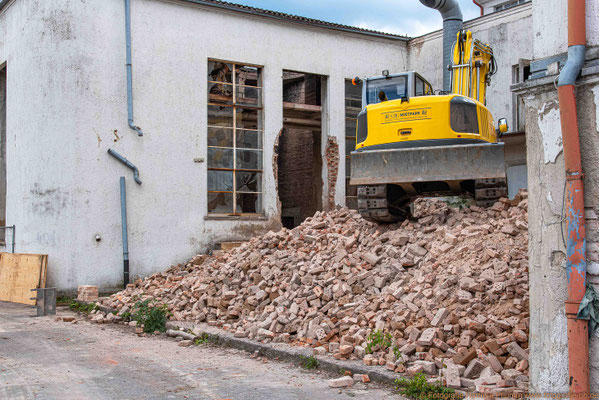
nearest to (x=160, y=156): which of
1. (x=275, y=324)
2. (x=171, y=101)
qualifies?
(x=171, y=101)

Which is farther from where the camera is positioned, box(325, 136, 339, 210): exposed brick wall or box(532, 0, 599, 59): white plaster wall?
box(325, 136, 339, 210): exposed brick wall

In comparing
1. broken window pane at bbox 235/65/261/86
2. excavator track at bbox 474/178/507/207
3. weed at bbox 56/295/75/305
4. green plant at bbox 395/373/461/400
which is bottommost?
weed at bbox 56/295/75/305

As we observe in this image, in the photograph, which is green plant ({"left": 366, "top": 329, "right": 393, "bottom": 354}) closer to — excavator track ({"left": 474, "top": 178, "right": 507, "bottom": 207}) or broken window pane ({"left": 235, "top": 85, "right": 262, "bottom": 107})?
excavator track ({"left": 474, "top": 178, "right": 507, "bottom": 207})

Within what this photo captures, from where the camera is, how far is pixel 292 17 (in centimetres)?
1625

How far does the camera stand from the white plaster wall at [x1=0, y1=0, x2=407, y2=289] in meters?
13.2

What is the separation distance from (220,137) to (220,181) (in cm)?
110

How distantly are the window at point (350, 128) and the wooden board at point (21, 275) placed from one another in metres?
8.18

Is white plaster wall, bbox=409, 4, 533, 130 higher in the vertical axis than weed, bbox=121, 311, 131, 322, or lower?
higher

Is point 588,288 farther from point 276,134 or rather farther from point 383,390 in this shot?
point 276,134

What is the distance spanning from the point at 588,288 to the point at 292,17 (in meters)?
12.9

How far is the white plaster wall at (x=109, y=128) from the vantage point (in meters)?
13.2

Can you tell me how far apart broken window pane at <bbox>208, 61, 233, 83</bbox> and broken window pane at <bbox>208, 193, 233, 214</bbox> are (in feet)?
9.51

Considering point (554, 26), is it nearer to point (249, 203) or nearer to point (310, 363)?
point (310, 363)

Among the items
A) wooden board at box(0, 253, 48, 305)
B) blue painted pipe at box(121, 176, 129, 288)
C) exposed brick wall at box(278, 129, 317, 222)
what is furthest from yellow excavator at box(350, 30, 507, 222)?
exposed brick wall at box(278, 129, 317, 222)
